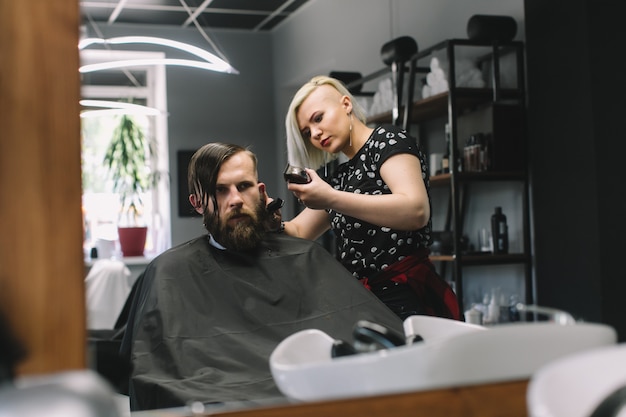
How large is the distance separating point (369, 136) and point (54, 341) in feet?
3.07

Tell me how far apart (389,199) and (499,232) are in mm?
452

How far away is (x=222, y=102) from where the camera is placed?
164 centimetres

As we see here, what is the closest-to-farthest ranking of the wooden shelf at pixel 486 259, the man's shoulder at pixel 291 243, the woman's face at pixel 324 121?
the woman's face at pixel 324 121, the man's shoulder at pixel 291 243, the wooden shelf at pixel 486 259

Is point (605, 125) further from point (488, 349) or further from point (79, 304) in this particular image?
point (79, 304)

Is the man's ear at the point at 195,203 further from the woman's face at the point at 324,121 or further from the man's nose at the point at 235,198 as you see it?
the woman's face at the point at 324,121

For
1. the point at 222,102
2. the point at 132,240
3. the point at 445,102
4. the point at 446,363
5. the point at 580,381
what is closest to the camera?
the point at 580,381

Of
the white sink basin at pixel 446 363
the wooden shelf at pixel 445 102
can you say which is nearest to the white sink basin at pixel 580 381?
the white sink basin at pixel 446 363

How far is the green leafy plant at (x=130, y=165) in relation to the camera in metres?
1.47

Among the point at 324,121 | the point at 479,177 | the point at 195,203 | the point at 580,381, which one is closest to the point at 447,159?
the point at 479,177

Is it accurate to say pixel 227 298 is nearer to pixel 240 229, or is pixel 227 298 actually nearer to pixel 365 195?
pixel 240 229

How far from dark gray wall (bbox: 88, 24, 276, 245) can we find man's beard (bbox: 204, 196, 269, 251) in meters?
0.03

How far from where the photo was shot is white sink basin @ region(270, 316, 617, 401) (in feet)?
3.57

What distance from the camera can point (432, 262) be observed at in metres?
1.78

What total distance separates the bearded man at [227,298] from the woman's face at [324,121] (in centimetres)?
14
